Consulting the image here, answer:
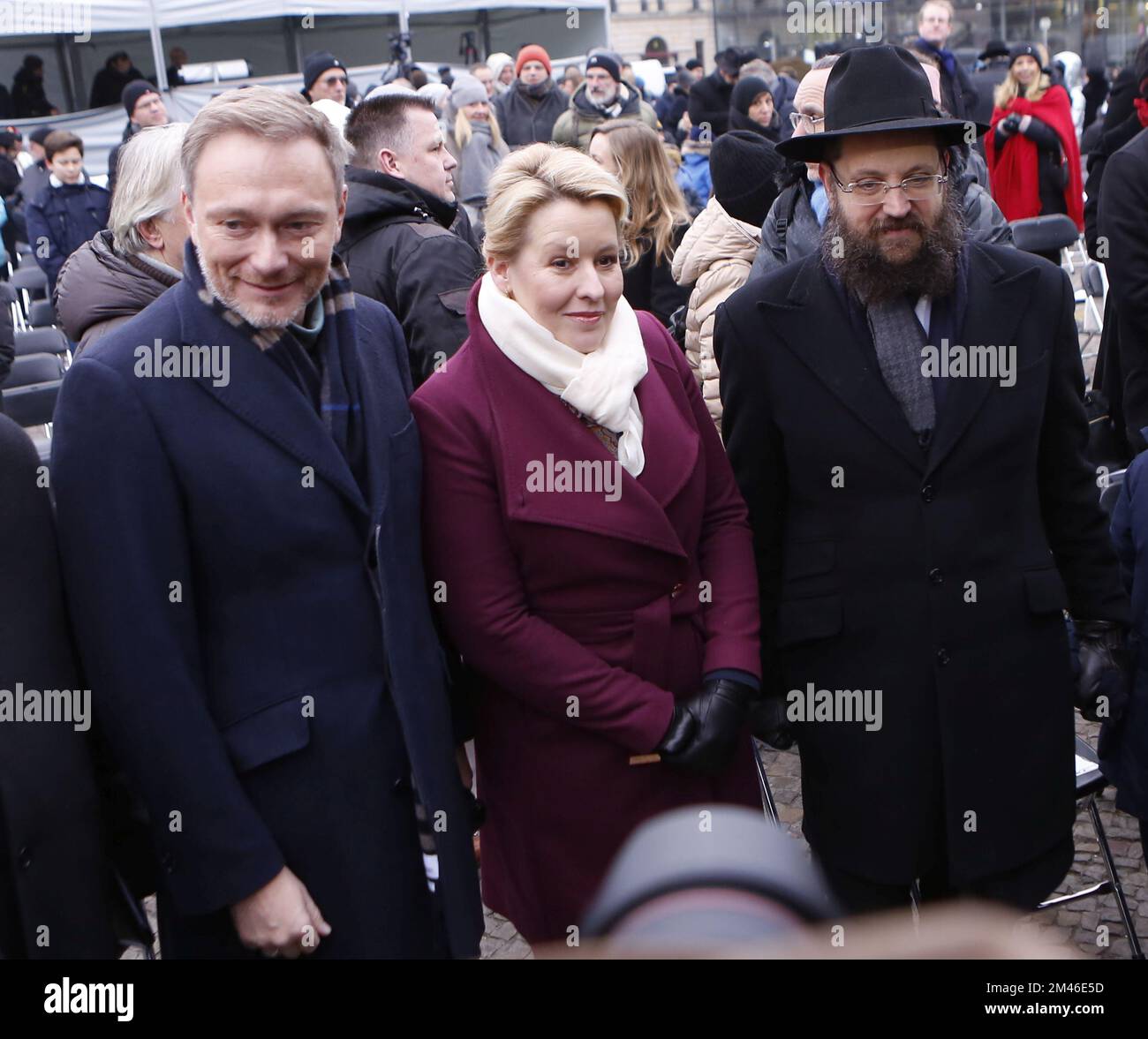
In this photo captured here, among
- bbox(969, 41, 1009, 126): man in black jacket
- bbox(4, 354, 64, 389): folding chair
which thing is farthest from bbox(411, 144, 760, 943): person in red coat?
bbox(969, 41, 1009, 126): man in black jacket

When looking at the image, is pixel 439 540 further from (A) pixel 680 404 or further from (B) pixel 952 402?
(B) pixel 952 402

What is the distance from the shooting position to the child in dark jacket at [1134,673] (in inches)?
115

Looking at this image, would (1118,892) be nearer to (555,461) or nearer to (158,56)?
(555,461)

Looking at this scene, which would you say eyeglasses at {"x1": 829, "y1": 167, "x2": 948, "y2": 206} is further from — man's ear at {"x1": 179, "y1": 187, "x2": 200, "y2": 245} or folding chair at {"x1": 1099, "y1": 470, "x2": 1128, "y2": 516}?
folding chair at {"x1": 1099, "y1": 470, "x2": 1128, "y2": 516}

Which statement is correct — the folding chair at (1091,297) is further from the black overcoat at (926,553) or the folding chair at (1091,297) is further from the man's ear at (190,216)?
the man's ear at (190,216)

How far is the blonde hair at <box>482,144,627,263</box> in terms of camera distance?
2521 millimetres

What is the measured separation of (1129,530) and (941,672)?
0.76 metres

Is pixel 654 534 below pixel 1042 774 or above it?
above

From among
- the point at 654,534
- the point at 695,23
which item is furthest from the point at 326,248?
the point at 695,23

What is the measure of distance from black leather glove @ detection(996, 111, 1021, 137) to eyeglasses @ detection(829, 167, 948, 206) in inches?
282

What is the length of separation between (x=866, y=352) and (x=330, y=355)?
1.09 m

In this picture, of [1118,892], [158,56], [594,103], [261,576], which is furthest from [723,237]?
[158,56]

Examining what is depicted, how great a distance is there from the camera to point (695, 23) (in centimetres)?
5538
